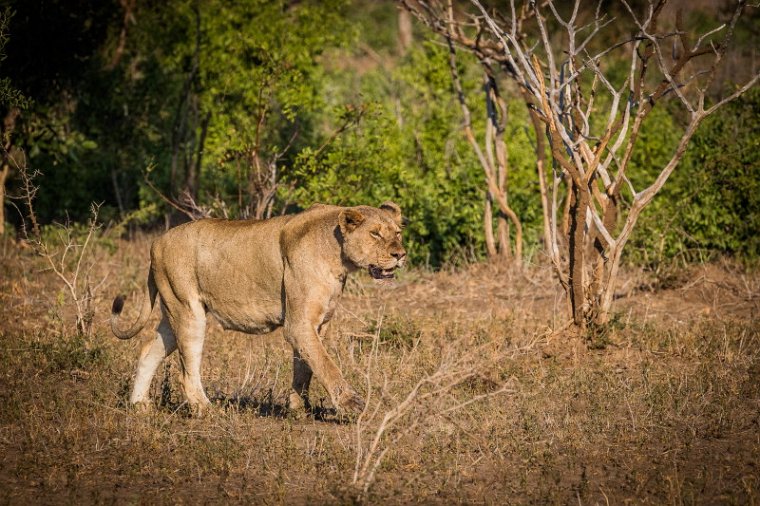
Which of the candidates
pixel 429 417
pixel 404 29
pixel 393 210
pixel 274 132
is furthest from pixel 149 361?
pixel 404 29

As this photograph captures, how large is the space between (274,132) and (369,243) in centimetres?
903

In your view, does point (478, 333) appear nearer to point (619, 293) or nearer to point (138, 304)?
point (619, 293)

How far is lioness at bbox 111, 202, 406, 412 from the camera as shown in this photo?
695cm

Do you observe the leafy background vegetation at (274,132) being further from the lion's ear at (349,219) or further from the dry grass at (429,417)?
the lion's ear at (349,219)

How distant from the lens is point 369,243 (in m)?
6.97

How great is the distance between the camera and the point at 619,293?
11.3 metres

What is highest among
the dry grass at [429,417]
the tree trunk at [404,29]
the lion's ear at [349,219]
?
the tree trunk at [404,29]

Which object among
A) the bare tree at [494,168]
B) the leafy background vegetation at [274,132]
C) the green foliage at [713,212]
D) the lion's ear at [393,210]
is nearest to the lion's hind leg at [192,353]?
the lion's ear at [393,210]

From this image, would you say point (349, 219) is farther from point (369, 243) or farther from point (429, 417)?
point (429, 417)

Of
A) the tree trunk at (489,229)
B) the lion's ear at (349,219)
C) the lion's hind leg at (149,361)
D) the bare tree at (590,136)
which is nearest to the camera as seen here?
the lion's ear at (349,219)

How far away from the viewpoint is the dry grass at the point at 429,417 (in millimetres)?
6020

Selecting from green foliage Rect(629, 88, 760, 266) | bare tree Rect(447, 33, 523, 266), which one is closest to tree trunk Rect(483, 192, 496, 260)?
bare tree Rect(447, 33, 523, 266)

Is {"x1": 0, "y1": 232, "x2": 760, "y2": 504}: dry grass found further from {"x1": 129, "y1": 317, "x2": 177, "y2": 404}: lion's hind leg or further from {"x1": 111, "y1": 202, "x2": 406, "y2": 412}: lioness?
{"x1": 111, "y1": 202, "x2": 406, "y2": 412}: lioness

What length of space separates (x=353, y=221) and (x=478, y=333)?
2.96 m
